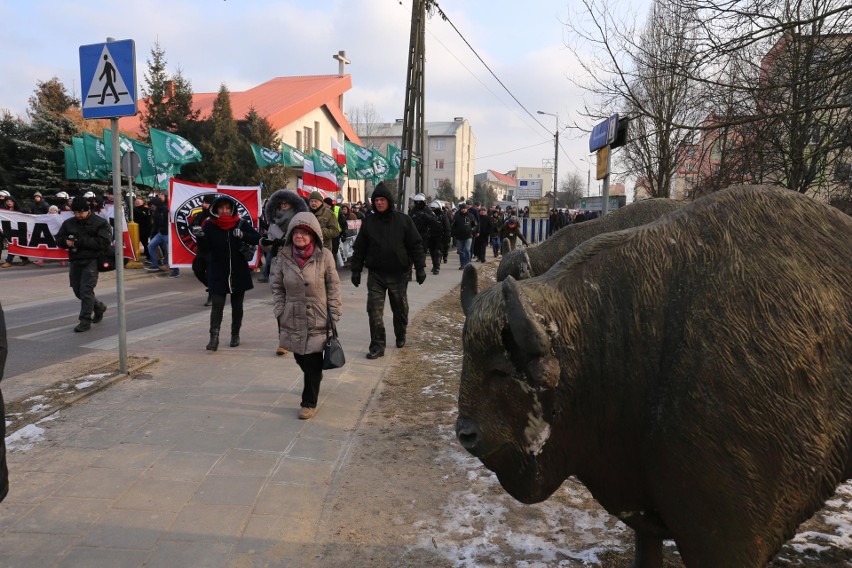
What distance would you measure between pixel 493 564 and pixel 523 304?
206cm

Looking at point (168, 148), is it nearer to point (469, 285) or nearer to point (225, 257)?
point (225, 257)

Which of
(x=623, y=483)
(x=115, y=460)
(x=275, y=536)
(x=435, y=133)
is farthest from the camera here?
(x=435, y=133)

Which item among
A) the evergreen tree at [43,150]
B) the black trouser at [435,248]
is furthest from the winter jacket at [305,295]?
the evergreen tree at [43,150]

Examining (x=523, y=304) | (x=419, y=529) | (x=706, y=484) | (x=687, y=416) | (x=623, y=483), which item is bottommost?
(x=419, y=529)

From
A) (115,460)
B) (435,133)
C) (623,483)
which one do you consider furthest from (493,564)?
(435,133)

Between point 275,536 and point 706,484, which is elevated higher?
point 706,484

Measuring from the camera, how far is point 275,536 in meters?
3.33

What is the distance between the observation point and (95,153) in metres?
19.8

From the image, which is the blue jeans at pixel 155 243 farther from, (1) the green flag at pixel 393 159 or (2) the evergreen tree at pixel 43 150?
(2) the evergreen tree at pixel 43 150

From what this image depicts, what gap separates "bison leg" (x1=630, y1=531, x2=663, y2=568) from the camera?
8.98ft

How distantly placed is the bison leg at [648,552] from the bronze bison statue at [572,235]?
1491 millimetres

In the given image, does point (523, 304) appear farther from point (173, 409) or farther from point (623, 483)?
point (173, 409)

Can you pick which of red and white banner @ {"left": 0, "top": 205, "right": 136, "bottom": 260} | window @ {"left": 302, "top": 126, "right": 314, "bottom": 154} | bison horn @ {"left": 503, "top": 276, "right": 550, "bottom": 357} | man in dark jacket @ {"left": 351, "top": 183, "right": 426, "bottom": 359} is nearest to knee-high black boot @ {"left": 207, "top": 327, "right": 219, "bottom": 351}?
man in dark jacket @ {"left": 351, "top": 183, "right": 426, "bottom": 359}

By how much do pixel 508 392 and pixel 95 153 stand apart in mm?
21949
